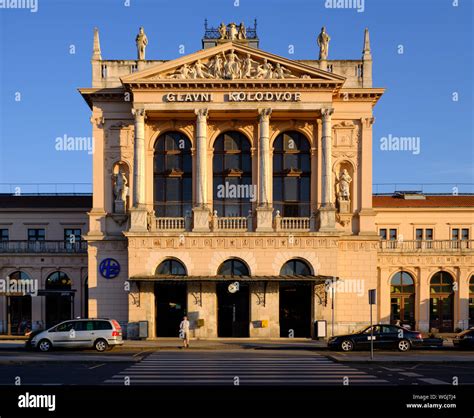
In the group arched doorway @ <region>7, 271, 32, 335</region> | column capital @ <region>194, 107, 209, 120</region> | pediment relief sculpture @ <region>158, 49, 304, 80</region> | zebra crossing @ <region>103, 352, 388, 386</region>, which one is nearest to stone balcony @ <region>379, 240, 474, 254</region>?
pediment relief sculpture @ <region>158, 49, 304, 80</region>

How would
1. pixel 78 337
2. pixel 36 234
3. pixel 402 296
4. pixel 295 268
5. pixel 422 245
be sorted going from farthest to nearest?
1. pixel 36 234
2. pixel 422 245
3. pixel 402 296
4. pixel 295 268
5. pixel 78 337

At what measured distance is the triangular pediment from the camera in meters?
46.2

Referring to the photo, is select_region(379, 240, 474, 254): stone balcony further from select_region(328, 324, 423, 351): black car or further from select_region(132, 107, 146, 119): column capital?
select_region(132, 107, 146, 119): column capital

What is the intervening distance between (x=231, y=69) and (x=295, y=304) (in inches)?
647

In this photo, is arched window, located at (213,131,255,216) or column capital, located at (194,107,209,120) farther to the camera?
arched window, located at (213,131,255,216)

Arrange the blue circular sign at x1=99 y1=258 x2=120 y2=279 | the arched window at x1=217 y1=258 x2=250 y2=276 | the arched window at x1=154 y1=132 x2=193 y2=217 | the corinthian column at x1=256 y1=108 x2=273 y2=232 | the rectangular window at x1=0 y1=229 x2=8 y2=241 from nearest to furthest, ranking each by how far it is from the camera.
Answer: the corinthian column at x1=256 y1=108 x2=273 y2=232 → the arched window at x1=217 y1=258 x2=250 y2=276 → the blue circular sign at x1=99 y1=258 x2=120 y2=279 → the arched window at x1=154 y1=132 x2=193 y2=217 → the rectangular window at x1=0 y1=229 x2=8 y2=241

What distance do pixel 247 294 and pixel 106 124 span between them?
610 inches

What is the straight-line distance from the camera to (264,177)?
1839 inches

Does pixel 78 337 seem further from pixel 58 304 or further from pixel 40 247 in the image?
pixel 40 247

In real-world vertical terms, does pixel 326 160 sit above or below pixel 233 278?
above

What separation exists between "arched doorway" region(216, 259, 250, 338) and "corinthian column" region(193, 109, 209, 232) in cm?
313

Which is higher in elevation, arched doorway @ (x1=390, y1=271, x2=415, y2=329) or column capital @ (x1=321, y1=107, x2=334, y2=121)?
column capital @ (x1=321, y1=107, x2=334, y2=121)

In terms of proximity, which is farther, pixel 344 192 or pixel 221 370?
pixel 344 192

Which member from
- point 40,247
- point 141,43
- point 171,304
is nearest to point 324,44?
point 141,43
